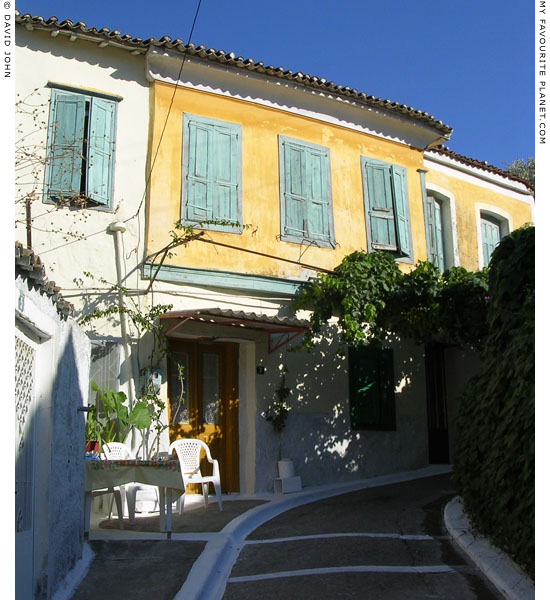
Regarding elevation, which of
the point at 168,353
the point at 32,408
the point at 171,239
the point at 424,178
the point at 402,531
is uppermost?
the point at 424,178

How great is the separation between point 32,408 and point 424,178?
10.6 m

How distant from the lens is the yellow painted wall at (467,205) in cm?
1495

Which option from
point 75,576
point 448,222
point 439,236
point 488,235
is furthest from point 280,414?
point 488,235

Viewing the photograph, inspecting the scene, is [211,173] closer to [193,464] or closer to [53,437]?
[193,464]

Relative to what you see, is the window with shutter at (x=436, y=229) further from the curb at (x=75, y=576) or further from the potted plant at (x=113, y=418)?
the curb at (x=75, y=576)

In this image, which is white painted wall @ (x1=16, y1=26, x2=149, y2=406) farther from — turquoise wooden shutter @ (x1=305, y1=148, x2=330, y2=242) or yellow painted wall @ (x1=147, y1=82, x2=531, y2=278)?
turquoise wooden shutter @ (x1=305, y1=148, x2=330, y2=242)

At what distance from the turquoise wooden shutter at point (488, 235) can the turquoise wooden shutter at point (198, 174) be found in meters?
6.95

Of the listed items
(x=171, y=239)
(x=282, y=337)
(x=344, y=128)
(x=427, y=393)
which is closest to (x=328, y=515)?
(x=282, y=337)

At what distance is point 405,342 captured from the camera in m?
13.4

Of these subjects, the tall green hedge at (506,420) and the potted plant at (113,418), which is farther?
the potted plant at (113,418)

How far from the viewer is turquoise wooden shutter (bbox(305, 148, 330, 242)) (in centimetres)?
1225

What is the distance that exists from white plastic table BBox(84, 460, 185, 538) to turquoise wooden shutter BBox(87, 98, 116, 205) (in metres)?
4.53

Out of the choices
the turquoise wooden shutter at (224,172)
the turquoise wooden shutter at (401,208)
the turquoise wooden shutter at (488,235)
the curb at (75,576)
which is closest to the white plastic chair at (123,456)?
the curb at (75,576)

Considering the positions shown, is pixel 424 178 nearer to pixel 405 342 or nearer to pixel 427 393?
pixel 405 342
